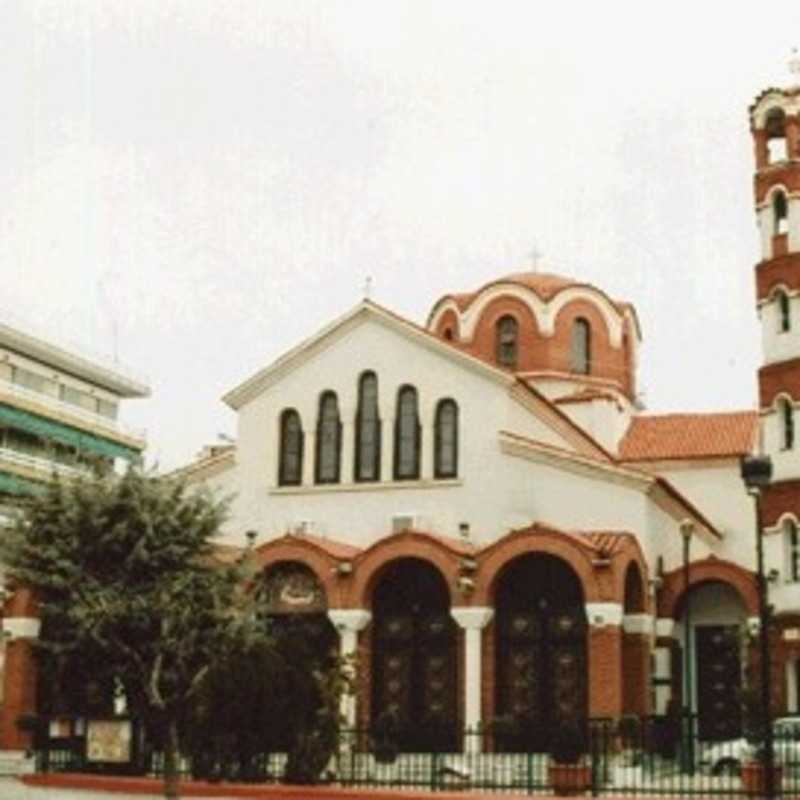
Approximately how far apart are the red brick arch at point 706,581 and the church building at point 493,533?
0.24ft

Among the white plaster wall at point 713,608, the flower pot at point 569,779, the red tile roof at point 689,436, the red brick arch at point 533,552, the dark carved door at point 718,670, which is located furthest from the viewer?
the red tile roof at point 689,436

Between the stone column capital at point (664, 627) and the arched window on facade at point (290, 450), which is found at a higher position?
the arched window on facade at point (290, 450)

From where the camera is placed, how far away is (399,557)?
129 ft

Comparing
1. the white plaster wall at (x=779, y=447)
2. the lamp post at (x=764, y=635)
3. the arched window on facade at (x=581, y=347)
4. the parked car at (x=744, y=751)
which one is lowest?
the parked car at (x=744, y=751)

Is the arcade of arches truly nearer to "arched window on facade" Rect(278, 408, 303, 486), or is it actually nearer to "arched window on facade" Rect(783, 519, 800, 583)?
"arched window on facade" Rect(783, 519, 800, 583)

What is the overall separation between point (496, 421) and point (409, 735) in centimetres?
920

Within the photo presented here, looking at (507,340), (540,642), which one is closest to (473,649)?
(540,642)

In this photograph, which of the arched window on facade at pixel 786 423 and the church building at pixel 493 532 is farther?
the arched window on facade at pixel 786 423

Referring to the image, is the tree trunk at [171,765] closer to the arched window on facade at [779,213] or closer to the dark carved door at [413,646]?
the dark carved door at [413,646]

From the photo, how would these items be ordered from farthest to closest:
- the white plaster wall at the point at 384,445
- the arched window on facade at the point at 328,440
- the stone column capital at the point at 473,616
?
the arched window on facade at the point at 328,440, the white plaster wall at the point at 384,445, the stone column capital at the point at 473,616

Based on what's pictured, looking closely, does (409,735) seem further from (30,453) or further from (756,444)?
(30,453)

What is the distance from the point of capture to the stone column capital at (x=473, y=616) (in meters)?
38.2

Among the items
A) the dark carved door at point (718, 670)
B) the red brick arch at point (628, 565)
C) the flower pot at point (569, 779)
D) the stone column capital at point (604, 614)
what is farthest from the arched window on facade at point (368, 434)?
the flower pot at point (569, 779)

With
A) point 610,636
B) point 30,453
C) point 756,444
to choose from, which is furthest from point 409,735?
point 30,453
